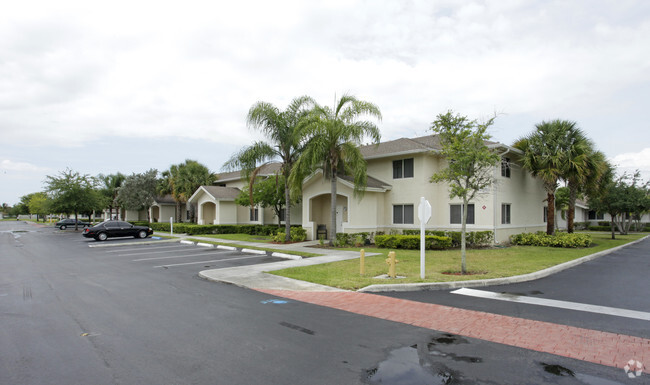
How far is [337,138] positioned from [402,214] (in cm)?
655

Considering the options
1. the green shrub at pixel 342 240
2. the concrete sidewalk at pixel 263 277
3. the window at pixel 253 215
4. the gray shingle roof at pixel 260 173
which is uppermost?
the gray shingle roof at pixel 260 173

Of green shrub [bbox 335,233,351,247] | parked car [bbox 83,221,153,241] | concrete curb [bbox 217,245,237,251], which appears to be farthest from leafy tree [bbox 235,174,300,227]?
parked car [bbox 83,221,153,241]

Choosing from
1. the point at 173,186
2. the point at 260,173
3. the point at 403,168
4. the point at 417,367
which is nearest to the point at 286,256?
the point at 403,168

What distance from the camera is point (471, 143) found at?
11.8 metres

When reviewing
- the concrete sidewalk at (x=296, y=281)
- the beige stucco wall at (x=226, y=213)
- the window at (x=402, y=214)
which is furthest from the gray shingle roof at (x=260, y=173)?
the concrete sidewalk at (x=296, y=281)

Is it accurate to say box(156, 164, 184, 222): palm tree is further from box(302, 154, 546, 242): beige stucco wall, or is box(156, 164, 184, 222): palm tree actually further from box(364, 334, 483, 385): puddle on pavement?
box(364, 334, 483, 385): puddle on pavement

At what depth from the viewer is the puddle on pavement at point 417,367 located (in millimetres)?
4582

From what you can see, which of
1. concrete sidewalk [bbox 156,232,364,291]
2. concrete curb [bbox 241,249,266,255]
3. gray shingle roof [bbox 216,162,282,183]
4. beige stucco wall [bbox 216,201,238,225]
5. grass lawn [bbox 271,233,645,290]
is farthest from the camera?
beige stucco wall [bbox 216,201,238,225]

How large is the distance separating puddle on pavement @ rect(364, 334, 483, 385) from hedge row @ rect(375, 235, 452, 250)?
529 inches

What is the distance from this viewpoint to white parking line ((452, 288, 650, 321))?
7465mm

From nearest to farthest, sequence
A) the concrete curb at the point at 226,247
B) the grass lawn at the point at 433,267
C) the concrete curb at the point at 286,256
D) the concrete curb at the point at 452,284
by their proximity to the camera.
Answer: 1. the concrete curb at the point at 452,284
2. the grass lawn at the point at 433,267
3. the concrete curb at the point at 286,256
4. the concrete curb at the point at 226,247

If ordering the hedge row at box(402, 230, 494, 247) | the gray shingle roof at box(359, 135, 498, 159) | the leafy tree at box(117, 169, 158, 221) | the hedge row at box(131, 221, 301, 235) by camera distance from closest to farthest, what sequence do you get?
the hedge row at box(402, 230, 494, 247)
the gray shingle roof at box(359, 135, 498, 159)
the hedge row at box(131, 221, 301, 235)
the leafy tree at box(117, 169, 158, 221)

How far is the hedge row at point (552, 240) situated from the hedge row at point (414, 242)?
5546 millimetres

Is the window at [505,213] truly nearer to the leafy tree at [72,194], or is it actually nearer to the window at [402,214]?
the window at [402,214]
